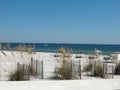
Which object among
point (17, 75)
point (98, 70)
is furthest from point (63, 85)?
point (98, 70)

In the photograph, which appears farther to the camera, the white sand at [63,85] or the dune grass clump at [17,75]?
the dune grass clump at [17,75]

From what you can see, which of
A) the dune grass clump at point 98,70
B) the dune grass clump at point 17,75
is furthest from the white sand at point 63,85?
the dune grass clump at point 98,70

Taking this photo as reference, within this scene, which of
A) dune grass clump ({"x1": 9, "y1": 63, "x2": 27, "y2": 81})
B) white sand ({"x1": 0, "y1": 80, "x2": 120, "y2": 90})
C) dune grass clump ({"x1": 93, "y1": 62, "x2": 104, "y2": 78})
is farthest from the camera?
dune grass clump ({"x1": 93, "y1": 62, "x2": 104, "y2": 78})

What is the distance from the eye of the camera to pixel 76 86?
7.84 meters

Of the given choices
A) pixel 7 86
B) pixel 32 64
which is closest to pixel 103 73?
pixel 32 64

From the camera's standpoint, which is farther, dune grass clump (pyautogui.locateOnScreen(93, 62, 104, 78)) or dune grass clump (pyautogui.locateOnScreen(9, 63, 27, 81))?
dune grass clump (pyautogui.locateOnScreen(93, 62, 104, 78))

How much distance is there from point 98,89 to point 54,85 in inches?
45.6

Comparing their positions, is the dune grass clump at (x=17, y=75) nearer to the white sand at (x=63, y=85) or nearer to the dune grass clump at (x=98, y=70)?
the white sand at (x=63, y=85)

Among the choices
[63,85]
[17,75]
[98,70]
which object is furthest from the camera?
[98,70]

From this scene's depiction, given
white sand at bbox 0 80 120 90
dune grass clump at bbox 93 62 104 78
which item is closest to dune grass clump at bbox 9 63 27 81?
white sand at bbox 0 80 120 90

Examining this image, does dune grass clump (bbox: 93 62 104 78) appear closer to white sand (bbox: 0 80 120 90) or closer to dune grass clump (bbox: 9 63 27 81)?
white sand (bbox: 0 80 120 90)

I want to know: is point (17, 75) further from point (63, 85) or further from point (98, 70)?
point (98, 70)

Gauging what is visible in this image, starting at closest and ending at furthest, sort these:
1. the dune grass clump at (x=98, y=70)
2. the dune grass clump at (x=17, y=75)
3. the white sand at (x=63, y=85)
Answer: the white sand at (x=63, y=85)
the dune grass clump at (x=17, y=75)
the dune grass clump at (x=98, y=70)

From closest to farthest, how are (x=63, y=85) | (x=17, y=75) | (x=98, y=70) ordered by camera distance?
(x=63, y=85) → (x=17, y=75) → (x=98, y=70)
